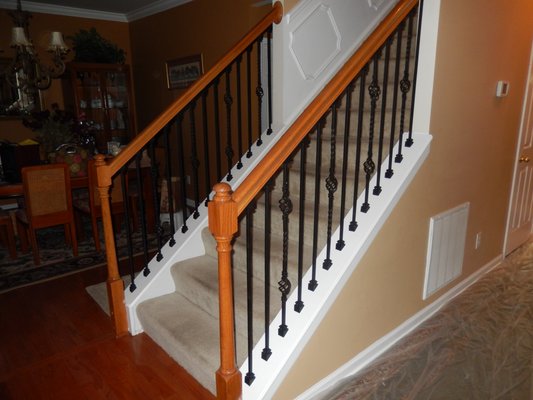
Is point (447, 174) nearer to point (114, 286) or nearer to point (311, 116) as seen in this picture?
point (311, 116)

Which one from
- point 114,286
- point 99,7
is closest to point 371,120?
point 114,286

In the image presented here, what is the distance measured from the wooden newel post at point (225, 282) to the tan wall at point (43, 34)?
4.92 meters

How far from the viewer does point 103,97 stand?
5363mm

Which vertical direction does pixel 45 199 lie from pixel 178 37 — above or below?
below

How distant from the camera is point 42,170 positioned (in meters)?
3.19

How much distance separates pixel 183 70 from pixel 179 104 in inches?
118

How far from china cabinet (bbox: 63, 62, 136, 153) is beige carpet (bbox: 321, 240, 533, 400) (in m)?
4.47

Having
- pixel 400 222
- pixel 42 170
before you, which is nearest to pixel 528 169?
pixel 400 222

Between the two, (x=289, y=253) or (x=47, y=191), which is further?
(x=47, y=191)

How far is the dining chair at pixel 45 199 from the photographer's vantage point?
3.18 meters

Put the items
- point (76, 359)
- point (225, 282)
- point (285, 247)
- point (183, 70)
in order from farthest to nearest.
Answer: point (183, 70), point (76, 359), point (285, 247), point (225, 282)

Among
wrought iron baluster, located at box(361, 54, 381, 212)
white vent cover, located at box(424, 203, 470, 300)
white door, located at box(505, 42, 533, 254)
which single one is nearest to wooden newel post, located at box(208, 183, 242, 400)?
wrought iron baluster, located at box(361, 54, 381, 212)

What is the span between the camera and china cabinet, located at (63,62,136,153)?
5.13 m

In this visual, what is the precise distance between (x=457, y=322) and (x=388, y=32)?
185 cm
